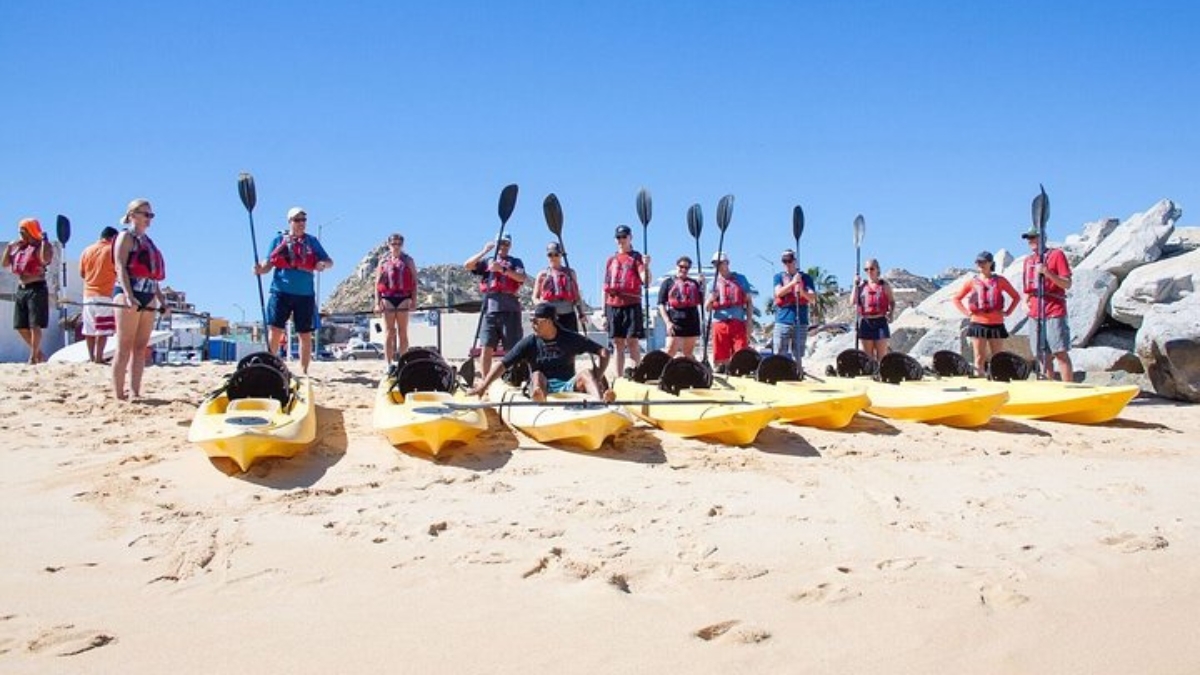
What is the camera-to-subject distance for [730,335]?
30.3ft

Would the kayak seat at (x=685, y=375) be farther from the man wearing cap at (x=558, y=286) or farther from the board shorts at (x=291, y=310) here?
the board shorts at (x=291, y=310)

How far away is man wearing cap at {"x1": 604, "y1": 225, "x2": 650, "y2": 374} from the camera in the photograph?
8.76 m

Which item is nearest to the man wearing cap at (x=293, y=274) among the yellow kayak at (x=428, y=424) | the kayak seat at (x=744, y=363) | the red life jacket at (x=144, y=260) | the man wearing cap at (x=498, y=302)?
the red life jacket at (x=144, y=260)

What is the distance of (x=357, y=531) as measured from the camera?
4.08 meters

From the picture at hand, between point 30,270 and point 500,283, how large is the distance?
17.7ft

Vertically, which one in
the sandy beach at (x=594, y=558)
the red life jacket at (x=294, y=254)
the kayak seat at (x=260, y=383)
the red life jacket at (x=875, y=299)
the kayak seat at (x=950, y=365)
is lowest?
the sandy beach at (x=594, y=558)

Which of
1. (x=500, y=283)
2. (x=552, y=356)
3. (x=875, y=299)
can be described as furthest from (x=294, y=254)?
(x=875, y=299)

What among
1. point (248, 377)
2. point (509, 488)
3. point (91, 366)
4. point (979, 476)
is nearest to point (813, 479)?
point (979, 476)

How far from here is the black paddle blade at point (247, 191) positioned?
8453mm

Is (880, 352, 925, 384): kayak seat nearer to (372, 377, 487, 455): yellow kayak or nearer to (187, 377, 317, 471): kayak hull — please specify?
(372, 377, 487, 455): yellow kayak

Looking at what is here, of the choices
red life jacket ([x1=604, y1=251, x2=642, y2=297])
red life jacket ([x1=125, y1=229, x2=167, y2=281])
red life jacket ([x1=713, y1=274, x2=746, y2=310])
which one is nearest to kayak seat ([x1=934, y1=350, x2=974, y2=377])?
red life jacket ([x1=713, y1=274, x2=746, y2=310])

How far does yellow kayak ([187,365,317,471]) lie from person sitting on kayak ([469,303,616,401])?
1.38m

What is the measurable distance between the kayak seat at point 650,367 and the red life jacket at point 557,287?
118cm

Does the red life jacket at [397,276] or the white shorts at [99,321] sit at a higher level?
the red life jacket at [397,276]
